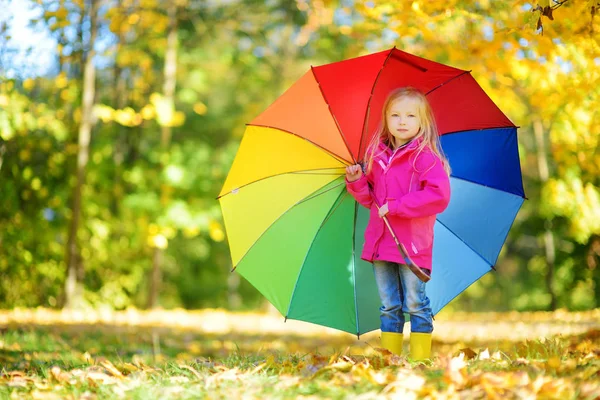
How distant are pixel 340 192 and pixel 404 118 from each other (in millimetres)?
602

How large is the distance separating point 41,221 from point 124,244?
6.10ft

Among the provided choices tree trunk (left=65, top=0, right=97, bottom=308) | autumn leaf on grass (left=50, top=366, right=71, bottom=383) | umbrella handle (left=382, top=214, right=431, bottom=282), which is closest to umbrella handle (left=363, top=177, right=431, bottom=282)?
umbrella handle (left=382, top=214, right=431, bottom=282)

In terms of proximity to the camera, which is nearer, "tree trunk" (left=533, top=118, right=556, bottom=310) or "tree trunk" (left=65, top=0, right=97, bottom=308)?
"tree trunk" (left=65, top=0, right=97, bottom=308)

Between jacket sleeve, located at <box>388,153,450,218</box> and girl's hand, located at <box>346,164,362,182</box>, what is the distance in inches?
10.1

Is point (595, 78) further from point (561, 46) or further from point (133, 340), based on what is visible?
point (133, 340)

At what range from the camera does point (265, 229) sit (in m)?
3.92

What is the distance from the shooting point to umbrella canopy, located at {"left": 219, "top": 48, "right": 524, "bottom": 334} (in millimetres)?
3793

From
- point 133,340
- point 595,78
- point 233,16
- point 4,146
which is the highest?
point 233,16

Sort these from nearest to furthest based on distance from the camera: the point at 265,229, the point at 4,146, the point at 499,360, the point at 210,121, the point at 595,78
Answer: the point at 499,360, the point at 265,229, the point at 595,78, the point at 4,146, the point at 210,121

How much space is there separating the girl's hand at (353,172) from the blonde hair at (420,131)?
0.27ft

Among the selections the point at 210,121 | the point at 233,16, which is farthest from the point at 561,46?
the point at 210,121

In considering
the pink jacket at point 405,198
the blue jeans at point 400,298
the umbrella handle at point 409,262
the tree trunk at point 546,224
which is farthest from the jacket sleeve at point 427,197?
the tree trunk at point 546,224

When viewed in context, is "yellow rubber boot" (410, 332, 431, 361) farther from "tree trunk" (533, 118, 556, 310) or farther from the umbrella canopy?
"tree trunk" (533, 118, 556, 310)

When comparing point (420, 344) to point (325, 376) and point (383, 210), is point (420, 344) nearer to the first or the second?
point (383, 210)
